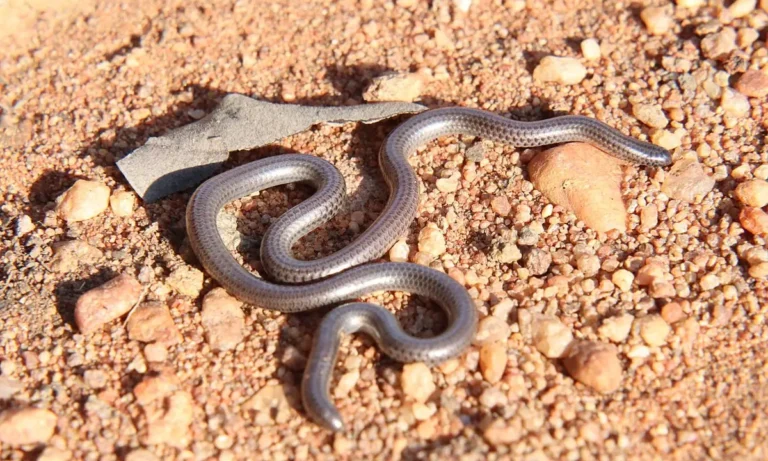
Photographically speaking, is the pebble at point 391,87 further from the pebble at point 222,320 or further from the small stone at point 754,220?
the small stone at point 754,220

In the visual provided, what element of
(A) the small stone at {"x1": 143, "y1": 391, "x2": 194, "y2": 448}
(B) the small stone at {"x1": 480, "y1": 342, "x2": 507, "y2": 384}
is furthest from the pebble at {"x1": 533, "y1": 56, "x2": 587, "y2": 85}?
(A) the small stone at {"x1": 143, "y1": 391, "x2": 194, "y2": 448}

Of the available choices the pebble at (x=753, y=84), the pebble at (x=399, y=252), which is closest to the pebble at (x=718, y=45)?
the pebble at (x=753, y=84)

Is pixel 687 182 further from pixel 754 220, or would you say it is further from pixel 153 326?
pixel 153 326

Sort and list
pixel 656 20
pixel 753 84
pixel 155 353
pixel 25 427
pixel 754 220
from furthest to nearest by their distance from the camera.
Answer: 1. pixel 656 20
2. pixel 753 84
3. pixel 754 220
4. pixel 155 353
5. pixel 25 427

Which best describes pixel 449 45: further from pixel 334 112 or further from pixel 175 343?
pixel 175 343

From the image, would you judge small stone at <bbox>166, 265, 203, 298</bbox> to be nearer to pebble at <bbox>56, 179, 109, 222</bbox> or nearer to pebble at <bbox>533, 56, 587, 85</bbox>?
pebble at <bbox>56, 179, 109, 222</bbox>

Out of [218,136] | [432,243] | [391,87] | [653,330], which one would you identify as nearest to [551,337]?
[653,330]
